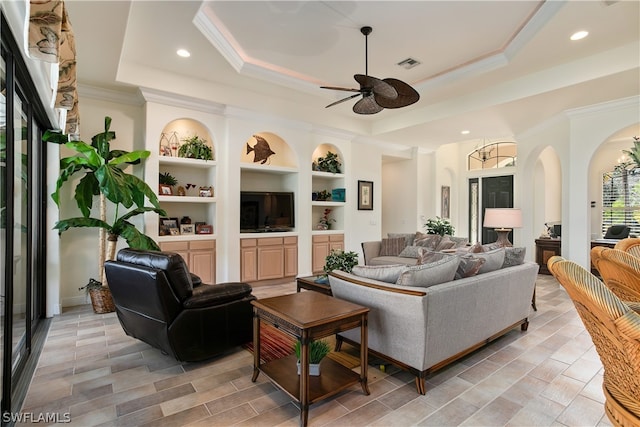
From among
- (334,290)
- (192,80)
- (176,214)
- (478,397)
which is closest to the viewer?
(478,397)

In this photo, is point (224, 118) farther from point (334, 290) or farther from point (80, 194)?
point (334, 290)

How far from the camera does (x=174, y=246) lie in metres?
4.95

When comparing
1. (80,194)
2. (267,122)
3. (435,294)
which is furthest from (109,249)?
(435,294)

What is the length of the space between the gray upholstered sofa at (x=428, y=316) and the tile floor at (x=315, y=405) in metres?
0.19

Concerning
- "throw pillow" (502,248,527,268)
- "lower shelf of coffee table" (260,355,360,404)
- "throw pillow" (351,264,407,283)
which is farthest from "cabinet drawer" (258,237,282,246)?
"throw pillow" (502,248,527,268)

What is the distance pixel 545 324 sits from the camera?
378cm

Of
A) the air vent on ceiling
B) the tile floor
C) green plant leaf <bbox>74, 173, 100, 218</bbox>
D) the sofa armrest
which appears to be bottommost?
the tile floor

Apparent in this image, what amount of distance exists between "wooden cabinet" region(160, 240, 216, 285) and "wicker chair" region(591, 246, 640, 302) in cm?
475

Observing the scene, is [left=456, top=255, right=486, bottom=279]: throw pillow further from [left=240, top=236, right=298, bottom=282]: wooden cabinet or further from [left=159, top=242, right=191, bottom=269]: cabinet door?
[left=159, top=242, right=191, bottom=269]: cabinet door

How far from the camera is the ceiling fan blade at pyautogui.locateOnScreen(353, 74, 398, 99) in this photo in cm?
315

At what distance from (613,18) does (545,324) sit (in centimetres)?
324

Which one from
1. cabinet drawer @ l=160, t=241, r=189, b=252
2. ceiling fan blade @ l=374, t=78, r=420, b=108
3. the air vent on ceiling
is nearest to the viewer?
ceiling fan blade @ l=374, t=78, r=420, b=108

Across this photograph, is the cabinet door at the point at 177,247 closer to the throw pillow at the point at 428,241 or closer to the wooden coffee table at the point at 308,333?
the wooden coffee table at the point at 308,333

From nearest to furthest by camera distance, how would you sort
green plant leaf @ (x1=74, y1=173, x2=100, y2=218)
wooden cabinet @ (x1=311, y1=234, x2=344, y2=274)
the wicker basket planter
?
green plant leaf @ (x1=74, y1=173, x2=100, y2=218), the wicker basket planter, wooden cabinet @ (x1=311, y1=234, x2=344, y2=274)
